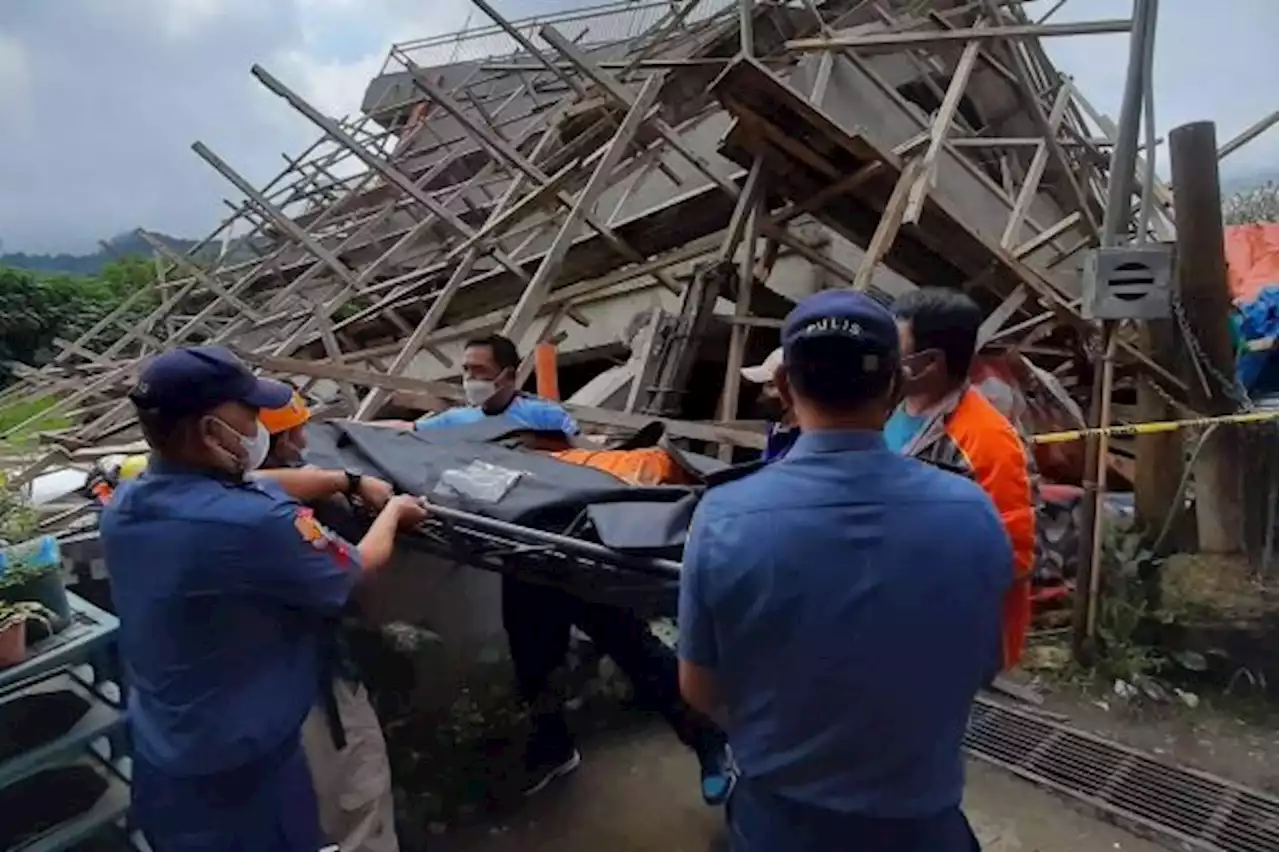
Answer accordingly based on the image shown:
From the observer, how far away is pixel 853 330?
4.79ft

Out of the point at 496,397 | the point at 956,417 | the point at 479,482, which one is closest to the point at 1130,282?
the point at 956,417

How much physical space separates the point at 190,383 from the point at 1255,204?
10.3m

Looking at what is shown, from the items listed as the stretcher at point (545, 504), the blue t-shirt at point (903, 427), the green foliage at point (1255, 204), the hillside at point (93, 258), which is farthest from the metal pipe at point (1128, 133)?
the hillside at point (93, 258)

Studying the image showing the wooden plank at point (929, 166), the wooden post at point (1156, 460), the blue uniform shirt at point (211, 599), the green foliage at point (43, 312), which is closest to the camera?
the blue uniform shirt at point (211, 599)

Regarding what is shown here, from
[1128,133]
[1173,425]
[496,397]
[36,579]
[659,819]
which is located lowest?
[659,819]

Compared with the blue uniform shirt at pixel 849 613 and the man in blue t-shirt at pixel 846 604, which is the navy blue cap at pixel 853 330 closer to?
the man in blue t-shirt at pixel 846 604

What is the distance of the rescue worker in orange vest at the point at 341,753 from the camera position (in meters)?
2.48

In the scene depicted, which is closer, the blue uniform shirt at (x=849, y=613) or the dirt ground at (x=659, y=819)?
the blue uniform shirt at (x=849, y=613)

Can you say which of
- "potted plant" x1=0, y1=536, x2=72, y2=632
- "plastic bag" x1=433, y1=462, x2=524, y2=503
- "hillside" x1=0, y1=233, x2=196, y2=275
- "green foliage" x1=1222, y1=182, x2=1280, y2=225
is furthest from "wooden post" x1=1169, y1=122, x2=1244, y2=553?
"hillside" x1=0, y1=233, x2=196, y2=275

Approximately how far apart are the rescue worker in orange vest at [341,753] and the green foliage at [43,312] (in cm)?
1165

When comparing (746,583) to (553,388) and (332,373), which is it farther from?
(553,388)

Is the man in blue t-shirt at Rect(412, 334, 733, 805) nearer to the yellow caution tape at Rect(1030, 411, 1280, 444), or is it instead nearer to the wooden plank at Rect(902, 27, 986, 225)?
the yellow caution tape at Rect(1030, 411, 1280, 444)

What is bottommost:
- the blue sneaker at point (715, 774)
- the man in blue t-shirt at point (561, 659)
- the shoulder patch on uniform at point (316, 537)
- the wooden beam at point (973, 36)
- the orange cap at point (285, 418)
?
the blue sneaker at point (715, 774)

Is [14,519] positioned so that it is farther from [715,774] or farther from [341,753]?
[715,774]
